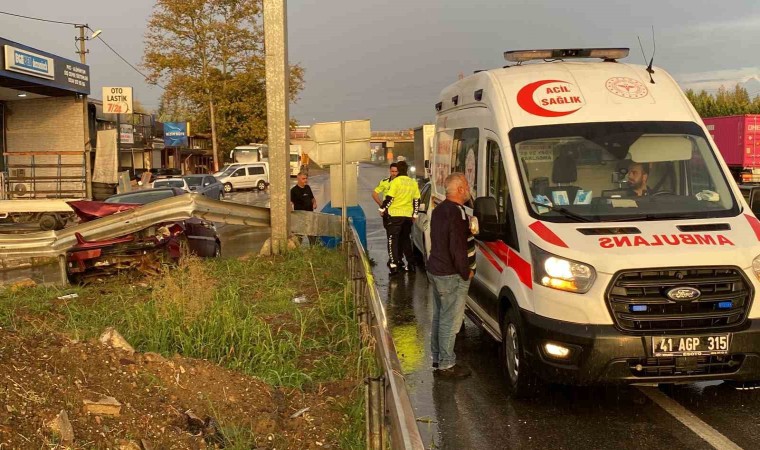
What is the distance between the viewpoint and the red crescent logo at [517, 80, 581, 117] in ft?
21.0

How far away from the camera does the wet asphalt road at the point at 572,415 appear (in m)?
5.01

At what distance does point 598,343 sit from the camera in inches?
199

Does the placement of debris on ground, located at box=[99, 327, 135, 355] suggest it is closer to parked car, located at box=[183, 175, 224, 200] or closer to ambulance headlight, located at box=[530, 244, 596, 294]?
ambulance headlight, located at box=[530, 244, 596, 294]

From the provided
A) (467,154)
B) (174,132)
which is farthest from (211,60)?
(467,154)

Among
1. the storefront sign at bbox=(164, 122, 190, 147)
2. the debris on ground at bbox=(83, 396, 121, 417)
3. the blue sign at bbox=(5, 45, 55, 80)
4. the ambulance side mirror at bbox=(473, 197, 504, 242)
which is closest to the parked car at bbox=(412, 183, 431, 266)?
the ambulance side mirror at bbox=(473, 197, 504, 242)

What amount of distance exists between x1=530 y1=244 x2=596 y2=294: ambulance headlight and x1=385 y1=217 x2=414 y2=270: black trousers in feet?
22.3

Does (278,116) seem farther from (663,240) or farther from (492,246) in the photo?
(663,240)

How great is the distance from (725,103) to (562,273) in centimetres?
6987

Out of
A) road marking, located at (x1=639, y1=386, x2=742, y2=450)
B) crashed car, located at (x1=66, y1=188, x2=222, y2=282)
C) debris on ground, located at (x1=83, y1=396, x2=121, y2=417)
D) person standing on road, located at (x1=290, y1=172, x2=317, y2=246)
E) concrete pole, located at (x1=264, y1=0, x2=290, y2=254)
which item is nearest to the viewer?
debris on ground, located at (x1=83, y1=396, x2=121, y2=417)

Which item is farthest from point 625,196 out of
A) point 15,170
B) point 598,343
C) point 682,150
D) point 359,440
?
point 15,170

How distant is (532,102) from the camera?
6.47 meters

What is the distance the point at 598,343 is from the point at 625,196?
149cm

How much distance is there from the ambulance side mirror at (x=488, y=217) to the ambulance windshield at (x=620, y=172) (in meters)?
0.29

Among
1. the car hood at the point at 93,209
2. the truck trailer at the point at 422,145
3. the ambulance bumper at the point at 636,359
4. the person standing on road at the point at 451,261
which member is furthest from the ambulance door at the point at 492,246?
the truck trailer at the point at 422,145
